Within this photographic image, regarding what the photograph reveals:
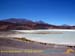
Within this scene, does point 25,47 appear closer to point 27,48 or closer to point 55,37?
point 27,48

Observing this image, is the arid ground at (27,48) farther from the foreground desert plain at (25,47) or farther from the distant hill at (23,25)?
the distant hill at (23,25)

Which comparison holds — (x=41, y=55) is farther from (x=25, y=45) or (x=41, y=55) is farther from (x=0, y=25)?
(x=0, y=25)

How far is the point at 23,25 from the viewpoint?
243 cm

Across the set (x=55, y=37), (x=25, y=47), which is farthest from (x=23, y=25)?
(x=55, y=37)

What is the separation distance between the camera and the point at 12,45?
2326 mm

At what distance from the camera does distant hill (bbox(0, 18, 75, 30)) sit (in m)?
2.37

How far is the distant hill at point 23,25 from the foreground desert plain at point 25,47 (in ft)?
0.31

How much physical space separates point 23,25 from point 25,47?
1.10 ft

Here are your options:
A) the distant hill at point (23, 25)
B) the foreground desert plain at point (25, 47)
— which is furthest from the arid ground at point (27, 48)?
the distant hill at point (23, 25)

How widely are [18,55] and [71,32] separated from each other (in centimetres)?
86

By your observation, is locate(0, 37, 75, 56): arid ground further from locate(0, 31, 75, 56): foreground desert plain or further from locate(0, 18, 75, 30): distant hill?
locate(0, 18, 75, 30): distant hill

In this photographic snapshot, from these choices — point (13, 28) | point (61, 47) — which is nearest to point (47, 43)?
point (61, 47)

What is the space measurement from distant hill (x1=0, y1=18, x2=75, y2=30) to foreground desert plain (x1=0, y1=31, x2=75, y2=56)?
10 centimetres

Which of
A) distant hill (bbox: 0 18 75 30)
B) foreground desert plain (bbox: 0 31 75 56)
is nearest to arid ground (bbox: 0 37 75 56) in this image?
foreground desert plain (bbox: 0 31 75 56)
